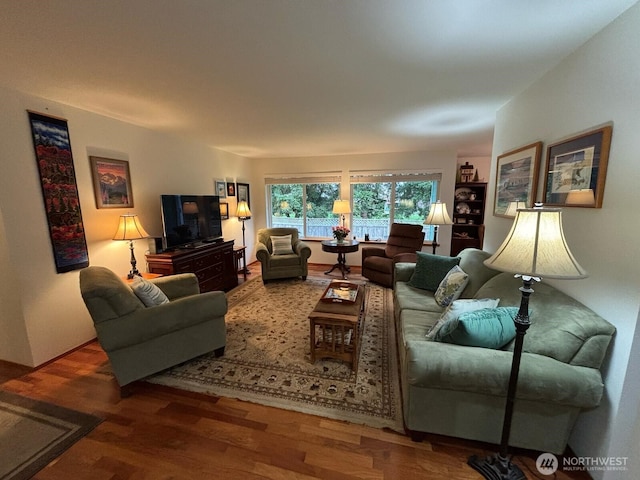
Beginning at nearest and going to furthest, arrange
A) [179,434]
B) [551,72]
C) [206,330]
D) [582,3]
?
[582,3] < [179,434] < [551,72] < [206,330]

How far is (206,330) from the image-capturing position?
2256 millimetres

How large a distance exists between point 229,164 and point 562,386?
5261mm

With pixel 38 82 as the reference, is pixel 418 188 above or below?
below

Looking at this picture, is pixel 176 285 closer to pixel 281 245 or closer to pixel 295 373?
pixel 295 373

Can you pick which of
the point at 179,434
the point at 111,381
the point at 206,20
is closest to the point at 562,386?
the point at 179,434

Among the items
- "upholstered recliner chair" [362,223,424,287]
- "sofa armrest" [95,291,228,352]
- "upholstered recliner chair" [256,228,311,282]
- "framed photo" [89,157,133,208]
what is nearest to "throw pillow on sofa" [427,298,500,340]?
"sofa armrest" [95,291,228,352]

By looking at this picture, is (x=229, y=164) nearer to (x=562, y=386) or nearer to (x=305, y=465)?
(x=305, y=465)

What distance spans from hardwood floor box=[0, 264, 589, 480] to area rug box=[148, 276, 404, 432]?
0.10 m

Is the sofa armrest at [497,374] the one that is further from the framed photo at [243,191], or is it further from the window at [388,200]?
the framed photo at [243,191]

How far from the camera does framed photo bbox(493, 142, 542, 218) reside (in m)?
2.04

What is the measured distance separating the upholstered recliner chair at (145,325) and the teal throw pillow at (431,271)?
2.05 meters

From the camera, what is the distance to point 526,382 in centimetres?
131

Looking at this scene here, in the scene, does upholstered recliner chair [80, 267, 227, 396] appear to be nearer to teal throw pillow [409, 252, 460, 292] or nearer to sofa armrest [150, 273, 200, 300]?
sofa armrest [150, 273, 200, 300]

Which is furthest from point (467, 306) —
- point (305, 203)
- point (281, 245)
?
point (305, 203)
